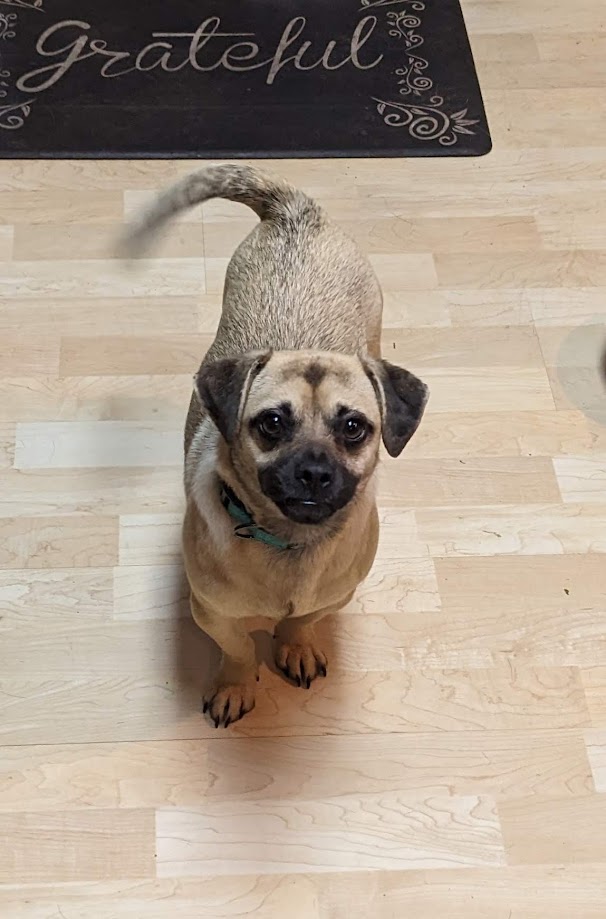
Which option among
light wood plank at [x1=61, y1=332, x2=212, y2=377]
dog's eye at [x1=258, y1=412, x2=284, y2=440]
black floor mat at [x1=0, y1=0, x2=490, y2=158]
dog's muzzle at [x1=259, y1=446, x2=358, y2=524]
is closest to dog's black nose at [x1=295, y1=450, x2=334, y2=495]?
dog's muzzle at [x1=259, y1=446, x2=358, y2=524]

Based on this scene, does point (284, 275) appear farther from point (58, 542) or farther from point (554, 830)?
point (554, 830)

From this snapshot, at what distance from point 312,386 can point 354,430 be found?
0.41 feet

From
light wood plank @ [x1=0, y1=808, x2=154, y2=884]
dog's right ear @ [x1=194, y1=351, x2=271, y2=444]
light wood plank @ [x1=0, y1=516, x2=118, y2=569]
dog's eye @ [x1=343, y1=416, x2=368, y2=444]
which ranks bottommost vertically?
light wood plank @ [x1=0, y1=808, x2=154, y2=884]

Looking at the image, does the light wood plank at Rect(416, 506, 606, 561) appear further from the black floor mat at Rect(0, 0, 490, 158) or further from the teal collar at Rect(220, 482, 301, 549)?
the black floor mat at Rect(0, 0, 490, 158)

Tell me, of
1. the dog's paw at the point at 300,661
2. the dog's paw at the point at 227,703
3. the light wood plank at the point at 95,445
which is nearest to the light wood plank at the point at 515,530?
the dog's paw at the point at 300,661

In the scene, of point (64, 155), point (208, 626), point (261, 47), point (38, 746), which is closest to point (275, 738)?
point (208, 626)

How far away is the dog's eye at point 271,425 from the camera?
6.22 ft

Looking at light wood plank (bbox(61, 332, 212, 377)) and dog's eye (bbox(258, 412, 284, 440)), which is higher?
dog's eye (bbox(258, 412, 284, 440))

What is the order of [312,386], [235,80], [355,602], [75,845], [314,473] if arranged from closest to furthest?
[314,473]
[312,386]
[75,845]
[355,602]
[235,80]

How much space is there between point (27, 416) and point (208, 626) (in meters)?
1.01

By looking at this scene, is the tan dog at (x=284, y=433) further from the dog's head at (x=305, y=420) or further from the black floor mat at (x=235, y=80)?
the black floor mat at (x=235, y=80)

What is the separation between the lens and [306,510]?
1.83 meters

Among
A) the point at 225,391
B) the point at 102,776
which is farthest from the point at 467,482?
the point at 102,776

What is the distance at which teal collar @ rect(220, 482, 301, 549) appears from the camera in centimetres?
196
